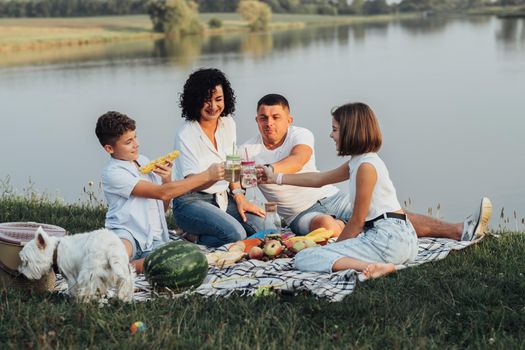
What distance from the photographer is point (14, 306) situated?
5.44 m

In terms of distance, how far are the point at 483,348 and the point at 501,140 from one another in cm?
1270

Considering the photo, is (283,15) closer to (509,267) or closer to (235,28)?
(235,28)

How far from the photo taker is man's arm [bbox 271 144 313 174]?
7.96m

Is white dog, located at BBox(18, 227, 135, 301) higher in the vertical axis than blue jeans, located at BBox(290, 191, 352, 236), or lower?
higher

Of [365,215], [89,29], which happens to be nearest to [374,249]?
[365,215]

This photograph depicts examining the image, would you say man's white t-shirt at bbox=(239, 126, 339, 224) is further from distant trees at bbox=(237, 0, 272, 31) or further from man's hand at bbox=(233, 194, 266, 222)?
distant trees at bbox=(237, 0, 272, 31)

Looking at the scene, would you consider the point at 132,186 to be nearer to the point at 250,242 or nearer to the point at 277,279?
the point at 250,242

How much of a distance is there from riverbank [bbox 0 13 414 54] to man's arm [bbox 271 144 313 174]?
4131 cm

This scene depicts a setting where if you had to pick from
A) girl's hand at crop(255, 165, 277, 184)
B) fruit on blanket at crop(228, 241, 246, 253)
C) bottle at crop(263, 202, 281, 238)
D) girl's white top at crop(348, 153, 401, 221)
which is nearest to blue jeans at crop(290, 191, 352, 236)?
bottle at crop(263, 202, 281, 238)

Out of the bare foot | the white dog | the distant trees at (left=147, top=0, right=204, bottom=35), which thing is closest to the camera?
the white dog

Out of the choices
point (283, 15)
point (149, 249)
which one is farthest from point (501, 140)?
point (283, 15)

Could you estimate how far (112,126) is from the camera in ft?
23.1

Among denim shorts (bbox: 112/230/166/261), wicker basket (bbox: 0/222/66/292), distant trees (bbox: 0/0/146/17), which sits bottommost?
distant trees (bbox: 0/0/146/17)

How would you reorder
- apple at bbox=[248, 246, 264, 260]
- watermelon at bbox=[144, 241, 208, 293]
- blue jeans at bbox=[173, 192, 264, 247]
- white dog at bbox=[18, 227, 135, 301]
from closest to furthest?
white dog at bbox=[18, 227, 135, 301], watermelon at bbox=[144, 241, 208, 293], apple at bbox=[248, 246, 264, 260], blue jeans at bbox=[173, 192, 264, 247]
